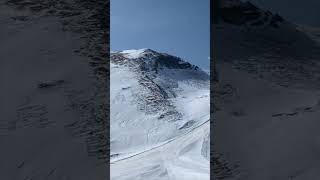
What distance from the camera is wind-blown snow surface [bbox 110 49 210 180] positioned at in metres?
3.95

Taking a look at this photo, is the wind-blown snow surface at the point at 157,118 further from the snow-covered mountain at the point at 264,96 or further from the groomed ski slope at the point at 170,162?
the snow-covered mountain at the point at 264,96

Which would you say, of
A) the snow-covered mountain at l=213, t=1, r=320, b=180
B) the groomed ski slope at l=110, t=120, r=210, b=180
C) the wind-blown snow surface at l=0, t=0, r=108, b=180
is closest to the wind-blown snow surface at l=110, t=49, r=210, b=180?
the groomed ski slope at l=110, t=120, r=210, b=180

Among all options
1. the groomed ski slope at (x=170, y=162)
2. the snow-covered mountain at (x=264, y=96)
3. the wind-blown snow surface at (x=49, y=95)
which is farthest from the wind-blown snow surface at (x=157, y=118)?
the wind-blown snow surface at (x=49, y=95)

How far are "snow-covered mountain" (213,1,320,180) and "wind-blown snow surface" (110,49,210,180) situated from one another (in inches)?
80.1

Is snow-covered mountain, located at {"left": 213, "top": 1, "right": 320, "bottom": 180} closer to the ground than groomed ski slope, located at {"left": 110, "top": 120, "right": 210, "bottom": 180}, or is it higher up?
higher up

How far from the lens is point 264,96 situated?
1.46m

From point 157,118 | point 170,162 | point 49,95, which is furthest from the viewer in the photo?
point 157,118

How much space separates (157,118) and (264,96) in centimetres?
409

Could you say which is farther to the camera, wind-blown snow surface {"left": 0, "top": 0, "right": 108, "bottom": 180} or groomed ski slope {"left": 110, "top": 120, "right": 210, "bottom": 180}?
groomed ski slope {"left": 110, "top": 120, "right": 210, "bottom": 180}

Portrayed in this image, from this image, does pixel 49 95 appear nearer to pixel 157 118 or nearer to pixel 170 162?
pixel 170 162

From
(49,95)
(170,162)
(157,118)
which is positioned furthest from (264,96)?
(157,118)

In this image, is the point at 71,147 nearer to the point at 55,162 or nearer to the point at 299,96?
the point at 55,162

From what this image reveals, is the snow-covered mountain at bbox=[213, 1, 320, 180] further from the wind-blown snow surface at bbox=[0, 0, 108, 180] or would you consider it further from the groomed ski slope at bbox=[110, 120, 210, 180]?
the groomed ski slope at bbox=[110, 120, 210, 180]

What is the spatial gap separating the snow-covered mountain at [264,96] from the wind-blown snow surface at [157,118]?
203 cm
